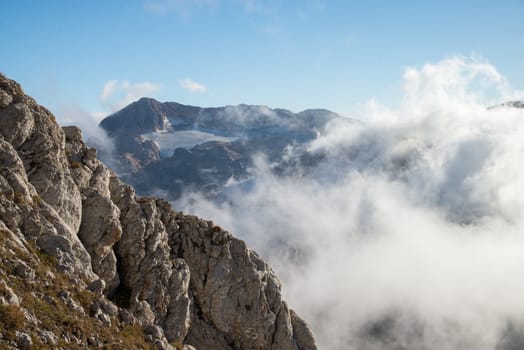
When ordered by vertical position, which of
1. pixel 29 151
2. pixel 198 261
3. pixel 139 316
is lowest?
pixel 139 316

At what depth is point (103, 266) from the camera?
38.5 m

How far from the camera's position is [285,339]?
51562 mm

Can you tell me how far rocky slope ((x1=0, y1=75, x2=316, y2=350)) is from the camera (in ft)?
81.6

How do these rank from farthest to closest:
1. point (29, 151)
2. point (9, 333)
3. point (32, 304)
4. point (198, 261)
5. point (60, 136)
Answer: point (198, 261), point (60, 136), point (29, 151), point (32, 304), point (9, 333)

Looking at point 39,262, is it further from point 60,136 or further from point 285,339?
→ point 285,339

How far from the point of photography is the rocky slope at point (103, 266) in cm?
2486

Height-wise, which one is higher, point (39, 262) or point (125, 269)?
point (125, 269)

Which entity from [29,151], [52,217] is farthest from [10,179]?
[29,151]

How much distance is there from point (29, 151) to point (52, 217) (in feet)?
27.2

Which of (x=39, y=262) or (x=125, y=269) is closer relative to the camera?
(x=39, y=262)

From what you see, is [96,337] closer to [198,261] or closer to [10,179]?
[10,179]

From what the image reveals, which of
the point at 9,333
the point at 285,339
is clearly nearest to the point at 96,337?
the point at 9,333

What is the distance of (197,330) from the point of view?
153 feet

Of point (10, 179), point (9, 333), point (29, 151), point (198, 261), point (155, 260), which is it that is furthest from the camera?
point (198, 261)
